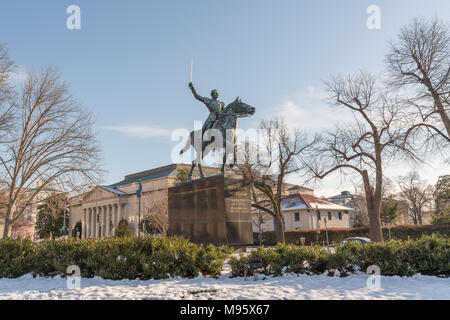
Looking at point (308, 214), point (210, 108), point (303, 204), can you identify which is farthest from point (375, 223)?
point (303, 204)

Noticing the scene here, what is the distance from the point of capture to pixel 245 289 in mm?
7793

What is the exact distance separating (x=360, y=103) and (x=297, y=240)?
21562mm

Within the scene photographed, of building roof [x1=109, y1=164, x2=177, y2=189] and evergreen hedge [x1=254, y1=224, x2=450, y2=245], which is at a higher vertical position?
building roof [x1=109, y1=164, x2=177, y2=189]

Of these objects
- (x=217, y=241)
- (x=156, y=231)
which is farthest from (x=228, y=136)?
(x=156, y=231)

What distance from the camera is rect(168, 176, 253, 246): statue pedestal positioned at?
1258cm

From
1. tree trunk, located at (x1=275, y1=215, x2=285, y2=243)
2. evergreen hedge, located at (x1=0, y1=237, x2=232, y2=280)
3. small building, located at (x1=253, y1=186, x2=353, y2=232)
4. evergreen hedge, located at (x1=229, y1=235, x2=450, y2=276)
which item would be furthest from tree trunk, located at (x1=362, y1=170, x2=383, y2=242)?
small building, located at (x1=253, y1=186, x2=353, y2=232)

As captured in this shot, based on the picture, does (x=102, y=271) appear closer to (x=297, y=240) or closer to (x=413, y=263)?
(x=413, y=263)

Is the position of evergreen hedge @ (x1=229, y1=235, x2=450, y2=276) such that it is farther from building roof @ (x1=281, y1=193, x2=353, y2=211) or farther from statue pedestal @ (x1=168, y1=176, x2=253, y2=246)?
building roof @ (x1=281, y1=193, x2=353, y2=211)

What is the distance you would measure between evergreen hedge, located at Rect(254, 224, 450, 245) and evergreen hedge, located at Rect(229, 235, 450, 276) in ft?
72.0

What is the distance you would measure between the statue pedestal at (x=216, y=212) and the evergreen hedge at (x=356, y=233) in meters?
21.7

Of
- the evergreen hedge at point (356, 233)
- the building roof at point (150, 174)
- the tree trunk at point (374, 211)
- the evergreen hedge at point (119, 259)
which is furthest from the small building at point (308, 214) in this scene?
the evergreen hedge at point (119, 259)

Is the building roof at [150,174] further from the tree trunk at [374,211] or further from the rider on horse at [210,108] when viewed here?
the rider on horse at [210,108]
